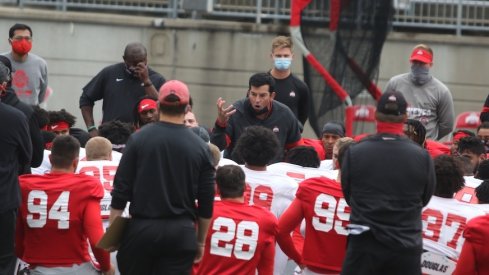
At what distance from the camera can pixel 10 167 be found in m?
9.61

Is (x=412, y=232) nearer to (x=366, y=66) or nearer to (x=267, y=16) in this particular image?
(x=366, y=66)

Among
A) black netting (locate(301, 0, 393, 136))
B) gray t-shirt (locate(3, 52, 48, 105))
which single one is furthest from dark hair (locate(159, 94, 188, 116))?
black netting (locate(301, 0, 393, 136))

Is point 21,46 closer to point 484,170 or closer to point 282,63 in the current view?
point 282,63

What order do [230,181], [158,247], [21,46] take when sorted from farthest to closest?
[21,46], [230,181], [158,247]

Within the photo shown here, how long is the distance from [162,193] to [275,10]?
37.2 ft

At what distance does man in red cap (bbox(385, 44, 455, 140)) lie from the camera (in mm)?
14289

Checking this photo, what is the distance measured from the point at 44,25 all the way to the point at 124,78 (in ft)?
21.1

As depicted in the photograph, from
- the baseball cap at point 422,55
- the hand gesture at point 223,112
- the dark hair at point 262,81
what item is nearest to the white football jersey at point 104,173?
the hand gesture at point 223,112

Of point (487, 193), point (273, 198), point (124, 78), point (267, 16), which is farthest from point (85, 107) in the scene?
point (267, 16)

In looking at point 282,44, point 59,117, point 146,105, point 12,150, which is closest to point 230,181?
point 12,150

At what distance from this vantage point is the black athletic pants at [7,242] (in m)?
9.50

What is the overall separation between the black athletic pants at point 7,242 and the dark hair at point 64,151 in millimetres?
468

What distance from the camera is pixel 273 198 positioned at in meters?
10.1

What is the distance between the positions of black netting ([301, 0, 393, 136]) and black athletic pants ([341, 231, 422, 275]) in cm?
824
